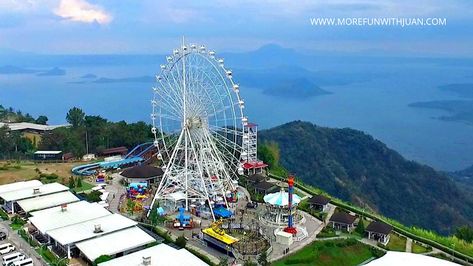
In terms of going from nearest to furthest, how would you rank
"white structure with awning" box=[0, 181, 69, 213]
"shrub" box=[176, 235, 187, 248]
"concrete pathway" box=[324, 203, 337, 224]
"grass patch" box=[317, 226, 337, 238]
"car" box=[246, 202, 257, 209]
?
"shrub" box=[176, 235, 187, 248] < "grass patch" box=[317, 226, 337, 238] < "white structure with awning" box=[0, 181, 69, 213] < "concrete pathway" box=[324, 203, 337, 224] < "car" box=[246, 202, 257, 209]

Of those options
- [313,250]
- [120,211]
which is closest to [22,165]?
[120,211]

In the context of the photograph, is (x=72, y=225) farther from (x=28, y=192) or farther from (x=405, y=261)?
(x=405, y=261)

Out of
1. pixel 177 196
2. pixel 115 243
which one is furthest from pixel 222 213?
pixel 115 243

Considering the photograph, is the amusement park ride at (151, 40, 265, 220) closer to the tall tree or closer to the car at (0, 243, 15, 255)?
the car at (0, 243, 15, 255)

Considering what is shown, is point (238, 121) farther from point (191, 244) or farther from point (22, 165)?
point (22, 165)

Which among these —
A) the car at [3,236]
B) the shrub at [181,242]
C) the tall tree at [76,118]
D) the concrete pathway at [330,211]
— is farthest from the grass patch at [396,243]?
the tall tree at [76,118]

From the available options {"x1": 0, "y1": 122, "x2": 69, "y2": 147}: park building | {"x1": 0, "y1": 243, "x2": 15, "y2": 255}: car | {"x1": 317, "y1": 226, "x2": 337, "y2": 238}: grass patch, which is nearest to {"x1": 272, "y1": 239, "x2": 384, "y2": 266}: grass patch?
{"x1": 317, "y1": 226, "x2": 337, "y2": 238}: grass patch
